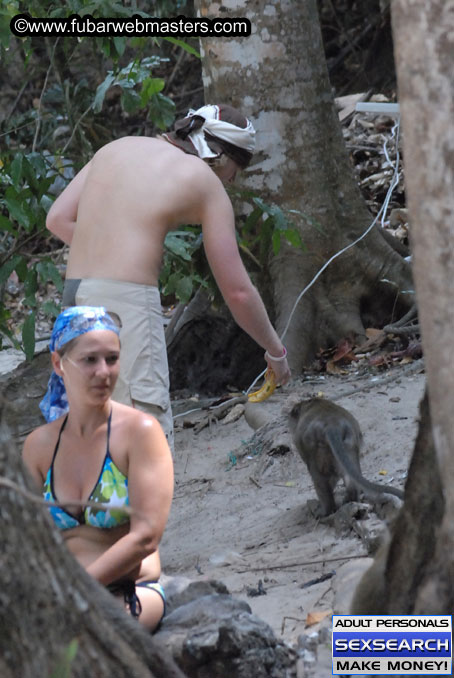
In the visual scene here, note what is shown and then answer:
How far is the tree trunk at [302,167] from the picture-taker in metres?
6.96

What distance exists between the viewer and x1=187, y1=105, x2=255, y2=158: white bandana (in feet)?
13.1

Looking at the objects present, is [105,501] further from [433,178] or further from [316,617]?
[433,178]

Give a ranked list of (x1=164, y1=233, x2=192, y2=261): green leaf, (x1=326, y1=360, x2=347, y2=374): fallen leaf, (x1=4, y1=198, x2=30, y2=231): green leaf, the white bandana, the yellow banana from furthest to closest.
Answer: (x1=326, y1=360, x2=347, y2=374): fallen leaf
(x1=4, y1=198, x2=30, y2=231): green leaf
(x1=164, y1=233, x2=192, y2=261): green leaf
the yellow banana
the white bandana

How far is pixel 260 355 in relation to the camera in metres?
7.59

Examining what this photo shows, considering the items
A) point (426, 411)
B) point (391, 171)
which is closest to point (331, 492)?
point (426, 411)

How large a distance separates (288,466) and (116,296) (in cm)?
219

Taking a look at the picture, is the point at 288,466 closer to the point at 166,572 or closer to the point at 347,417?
the point at 347,417

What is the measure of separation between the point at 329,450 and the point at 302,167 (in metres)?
2.91

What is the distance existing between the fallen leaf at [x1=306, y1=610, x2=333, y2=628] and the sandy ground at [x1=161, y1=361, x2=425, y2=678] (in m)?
0.01

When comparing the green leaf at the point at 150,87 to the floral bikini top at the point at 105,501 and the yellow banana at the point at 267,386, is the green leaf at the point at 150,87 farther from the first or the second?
the floral bikini top at the point at 105,501

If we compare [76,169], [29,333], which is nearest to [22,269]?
[29,333]

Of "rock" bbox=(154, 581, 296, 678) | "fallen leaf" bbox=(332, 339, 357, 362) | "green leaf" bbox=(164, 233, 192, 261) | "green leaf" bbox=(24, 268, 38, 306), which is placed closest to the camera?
"rock" bbox=(154, 581, 296, 678)

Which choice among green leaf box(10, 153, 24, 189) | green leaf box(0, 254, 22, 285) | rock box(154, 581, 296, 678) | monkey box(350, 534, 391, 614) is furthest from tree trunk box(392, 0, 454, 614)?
green leaf box(0, 254, 22, 285)

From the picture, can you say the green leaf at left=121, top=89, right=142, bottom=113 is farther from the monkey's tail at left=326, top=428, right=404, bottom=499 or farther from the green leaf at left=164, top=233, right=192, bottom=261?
the monkey's tail at left=326, top=428, right=404, bottom=499
